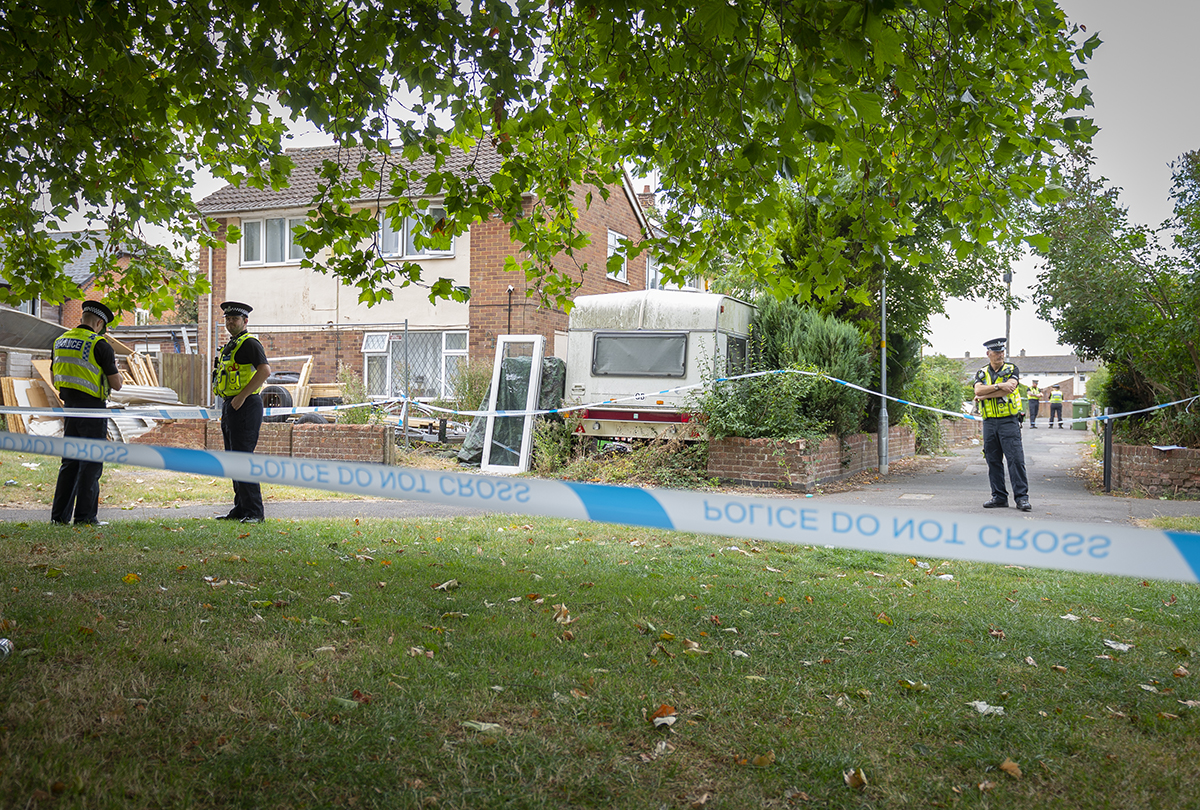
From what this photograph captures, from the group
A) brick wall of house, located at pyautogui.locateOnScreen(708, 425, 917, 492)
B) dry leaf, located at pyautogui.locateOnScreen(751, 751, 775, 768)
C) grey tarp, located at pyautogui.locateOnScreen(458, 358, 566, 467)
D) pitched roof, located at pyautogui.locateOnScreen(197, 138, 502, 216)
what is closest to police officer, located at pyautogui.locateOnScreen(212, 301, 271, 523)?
dry leaf, located at pyautogui.locateOnScreen(751, 751, 775, 768)

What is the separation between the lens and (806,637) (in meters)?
4.32

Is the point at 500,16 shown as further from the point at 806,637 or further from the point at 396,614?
the point at 806,637

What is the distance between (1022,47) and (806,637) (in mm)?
3847

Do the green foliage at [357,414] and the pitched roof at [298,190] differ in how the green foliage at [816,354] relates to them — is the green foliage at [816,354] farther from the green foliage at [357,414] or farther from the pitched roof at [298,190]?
the pitched roof at [298,190]

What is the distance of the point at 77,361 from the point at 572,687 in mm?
5816

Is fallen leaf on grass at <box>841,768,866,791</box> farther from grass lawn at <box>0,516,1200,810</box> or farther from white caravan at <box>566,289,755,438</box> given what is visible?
white caravan at <box>566,289,755,438</box>

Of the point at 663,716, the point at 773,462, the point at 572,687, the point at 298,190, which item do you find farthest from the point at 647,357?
the point at 298,190

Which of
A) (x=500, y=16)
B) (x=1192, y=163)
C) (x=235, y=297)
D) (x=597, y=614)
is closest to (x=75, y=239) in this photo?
(x=500, y=16)

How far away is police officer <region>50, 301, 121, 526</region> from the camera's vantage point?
7.02 meters

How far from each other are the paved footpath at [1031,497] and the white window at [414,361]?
34.6 feet

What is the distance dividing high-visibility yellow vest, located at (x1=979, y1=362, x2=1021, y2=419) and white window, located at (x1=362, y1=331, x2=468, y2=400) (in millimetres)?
12738

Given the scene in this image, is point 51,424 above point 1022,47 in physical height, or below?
below

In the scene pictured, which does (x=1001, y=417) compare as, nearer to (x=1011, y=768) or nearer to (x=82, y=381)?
(x=1011, y=768)

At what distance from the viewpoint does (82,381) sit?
7.09 m
